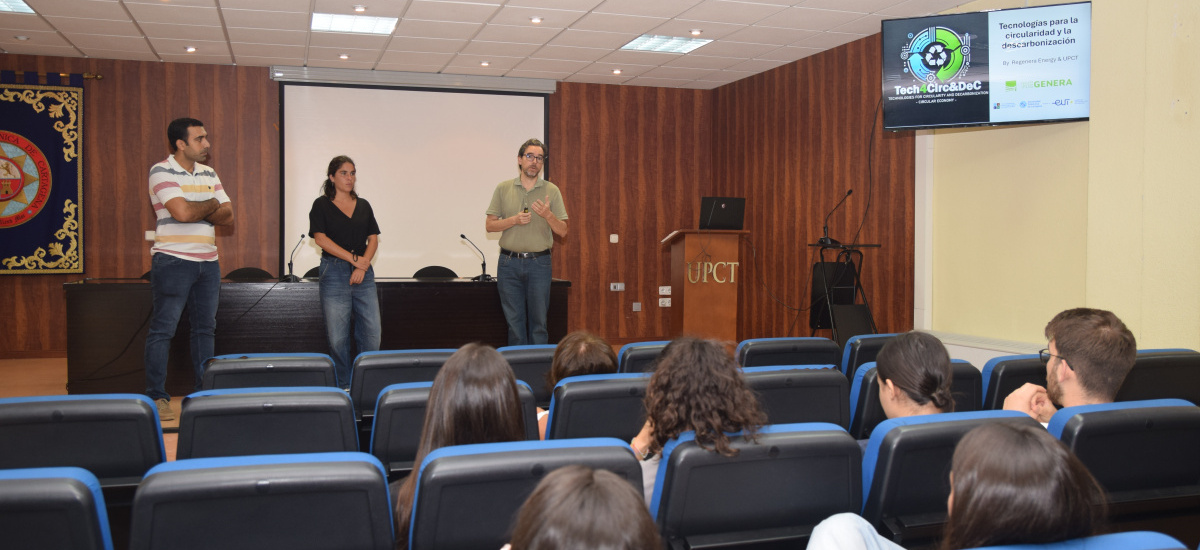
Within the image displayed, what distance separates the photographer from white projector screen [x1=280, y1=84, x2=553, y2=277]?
26.3 ft

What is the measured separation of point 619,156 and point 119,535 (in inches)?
301

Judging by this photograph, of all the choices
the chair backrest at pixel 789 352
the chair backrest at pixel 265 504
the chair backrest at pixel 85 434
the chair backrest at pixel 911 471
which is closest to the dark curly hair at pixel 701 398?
the chair backrest at pixel 911 471

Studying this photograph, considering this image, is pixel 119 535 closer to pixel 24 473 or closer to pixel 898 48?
pixel 24 473

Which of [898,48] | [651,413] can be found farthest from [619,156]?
[651,413]

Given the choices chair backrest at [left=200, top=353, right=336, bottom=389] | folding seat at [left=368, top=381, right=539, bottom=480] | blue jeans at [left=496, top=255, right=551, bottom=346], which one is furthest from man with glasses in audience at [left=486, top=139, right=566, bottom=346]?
folding seat at [left=368, top=381, right=539, bottom=480]

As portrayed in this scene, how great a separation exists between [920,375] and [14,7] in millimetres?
6864

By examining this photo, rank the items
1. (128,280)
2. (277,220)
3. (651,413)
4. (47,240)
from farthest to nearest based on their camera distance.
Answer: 1. (277,220)
2. (47,240)
3. (128,280)
4. (651,413)

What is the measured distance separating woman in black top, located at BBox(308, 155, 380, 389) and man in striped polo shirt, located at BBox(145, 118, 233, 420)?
26.3 inches

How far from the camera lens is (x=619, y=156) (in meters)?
9.09

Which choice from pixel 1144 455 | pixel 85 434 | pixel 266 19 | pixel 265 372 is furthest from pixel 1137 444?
pixel 266 19

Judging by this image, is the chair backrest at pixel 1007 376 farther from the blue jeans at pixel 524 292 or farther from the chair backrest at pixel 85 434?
the blue jeans at pixel 524 292

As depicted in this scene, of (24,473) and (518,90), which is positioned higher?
(518,90)

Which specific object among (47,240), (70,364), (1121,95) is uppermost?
(1121,95)

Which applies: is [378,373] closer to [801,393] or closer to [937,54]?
[801,393]
